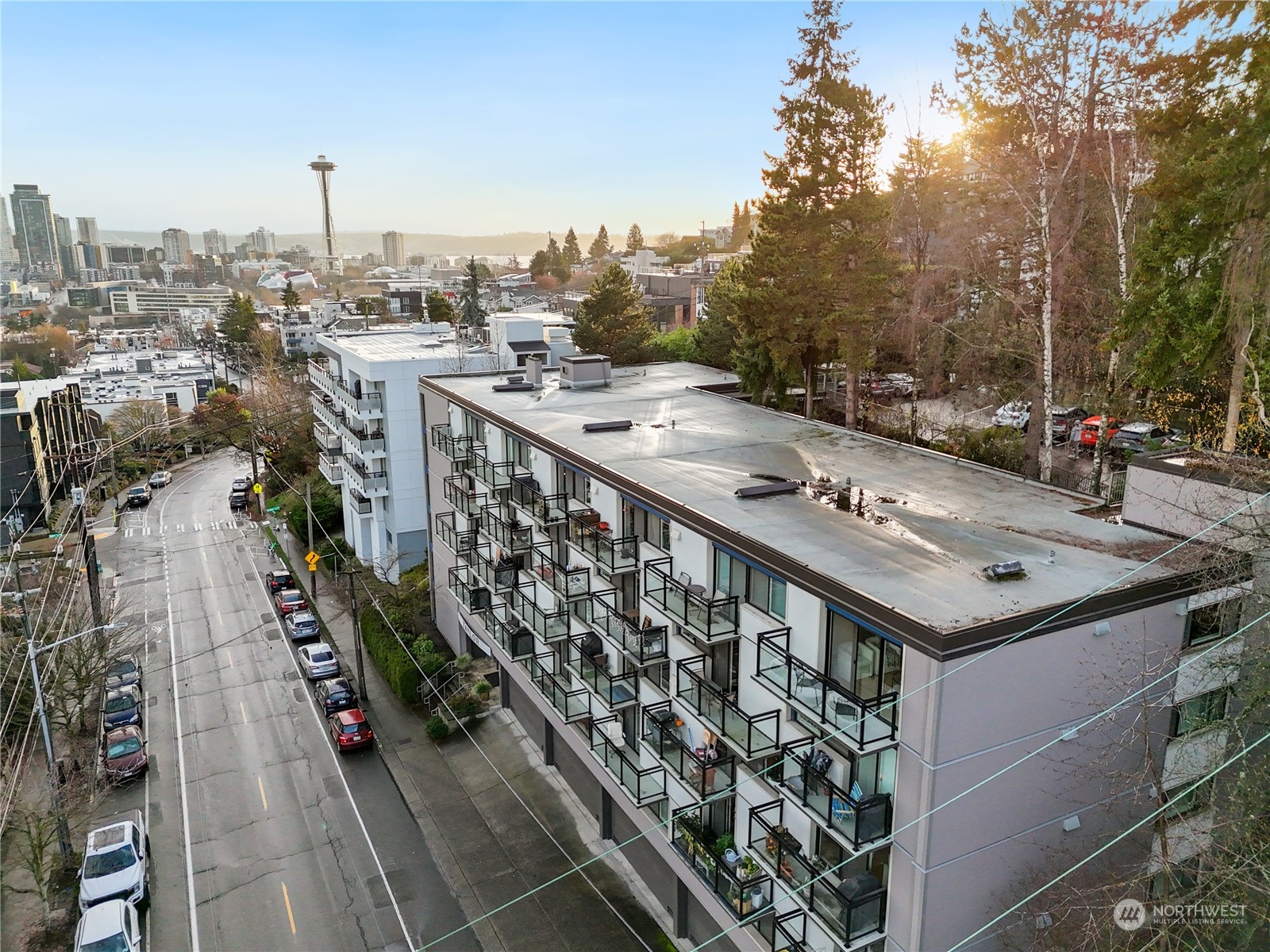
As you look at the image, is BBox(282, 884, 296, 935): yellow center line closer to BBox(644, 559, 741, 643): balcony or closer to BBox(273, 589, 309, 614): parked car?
BBox(644, 559, 741, 643): balcony

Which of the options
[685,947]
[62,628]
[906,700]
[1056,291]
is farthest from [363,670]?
[1056,291]

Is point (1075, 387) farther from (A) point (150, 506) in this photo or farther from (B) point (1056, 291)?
(A) point (150, 506)

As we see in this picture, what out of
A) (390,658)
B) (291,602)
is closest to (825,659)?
(390,658)

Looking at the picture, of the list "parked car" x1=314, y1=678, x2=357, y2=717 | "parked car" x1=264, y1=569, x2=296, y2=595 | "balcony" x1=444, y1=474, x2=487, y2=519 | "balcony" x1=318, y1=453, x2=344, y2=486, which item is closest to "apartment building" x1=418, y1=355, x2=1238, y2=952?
"balcony" x1=444, y1=474, x2=487, y2=519

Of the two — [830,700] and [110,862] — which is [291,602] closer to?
[110,862]

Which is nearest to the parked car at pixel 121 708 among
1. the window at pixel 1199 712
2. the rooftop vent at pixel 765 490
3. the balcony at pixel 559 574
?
the balcony at pixel 559 574

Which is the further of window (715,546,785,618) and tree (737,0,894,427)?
tree (737,0,894,427)
